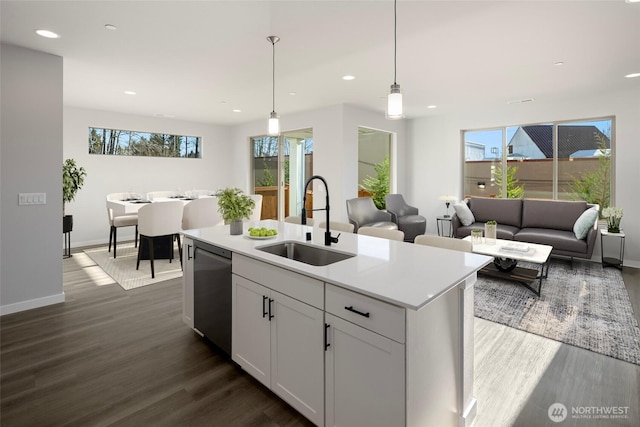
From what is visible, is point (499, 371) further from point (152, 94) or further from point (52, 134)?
point (152, 94)

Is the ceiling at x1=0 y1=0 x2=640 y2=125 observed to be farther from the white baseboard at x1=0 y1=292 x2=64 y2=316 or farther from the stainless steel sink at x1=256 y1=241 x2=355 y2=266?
the white baseboard at x1=0 y1=292 x2=64 y2=316

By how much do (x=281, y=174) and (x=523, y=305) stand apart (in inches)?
209

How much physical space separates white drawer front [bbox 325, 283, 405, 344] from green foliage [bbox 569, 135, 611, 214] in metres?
5.91

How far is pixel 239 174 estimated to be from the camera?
834 centimetres

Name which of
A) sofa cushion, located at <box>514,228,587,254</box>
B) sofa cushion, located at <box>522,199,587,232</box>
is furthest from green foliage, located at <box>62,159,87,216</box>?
sofa cushion, located at <box>522,199,587,232</box>

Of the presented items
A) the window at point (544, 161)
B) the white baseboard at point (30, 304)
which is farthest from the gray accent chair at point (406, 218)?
the white baseboard at point (30, 304)

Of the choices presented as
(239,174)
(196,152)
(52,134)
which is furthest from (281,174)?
(52,134)

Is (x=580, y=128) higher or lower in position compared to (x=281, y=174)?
higher

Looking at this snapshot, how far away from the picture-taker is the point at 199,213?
529 cm

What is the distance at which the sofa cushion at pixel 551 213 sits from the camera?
5.22 m

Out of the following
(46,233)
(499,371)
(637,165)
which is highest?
(637,165)

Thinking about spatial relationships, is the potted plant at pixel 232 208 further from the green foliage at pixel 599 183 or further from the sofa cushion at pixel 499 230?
the green foliage at pixel 599 183

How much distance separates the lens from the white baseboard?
3.24 meters

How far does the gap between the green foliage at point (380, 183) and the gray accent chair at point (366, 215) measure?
107 cm
